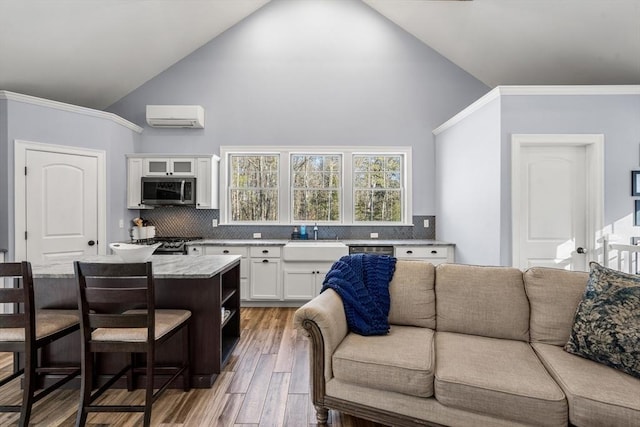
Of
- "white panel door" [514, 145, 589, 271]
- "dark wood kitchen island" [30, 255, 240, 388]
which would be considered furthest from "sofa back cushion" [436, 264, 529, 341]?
"dark wood kitchen island" [30, 255, 240, 388]

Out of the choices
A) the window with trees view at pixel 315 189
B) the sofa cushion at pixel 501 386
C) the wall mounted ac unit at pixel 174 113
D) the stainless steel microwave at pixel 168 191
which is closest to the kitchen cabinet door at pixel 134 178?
the stainless steel microwave at pixel 168 191

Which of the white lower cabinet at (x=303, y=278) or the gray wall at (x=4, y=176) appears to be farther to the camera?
the white lower cabinet at (x=303, y=278)

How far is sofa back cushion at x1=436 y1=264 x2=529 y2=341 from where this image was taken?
2209 millimetres

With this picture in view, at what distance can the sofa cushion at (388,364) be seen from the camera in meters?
1.75

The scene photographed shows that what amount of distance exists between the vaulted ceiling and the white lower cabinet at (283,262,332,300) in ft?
11.7

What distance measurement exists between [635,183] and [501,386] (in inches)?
124

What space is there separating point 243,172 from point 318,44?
2.28m

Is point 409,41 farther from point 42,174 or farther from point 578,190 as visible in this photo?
point 42,174

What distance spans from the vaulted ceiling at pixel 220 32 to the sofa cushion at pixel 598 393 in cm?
346

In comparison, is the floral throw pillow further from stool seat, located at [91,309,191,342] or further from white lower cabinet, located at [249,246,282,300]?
white lower cabinet, located at [249,246,282,300]

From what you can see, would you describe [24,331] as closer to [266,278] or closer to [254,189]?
[266,278]

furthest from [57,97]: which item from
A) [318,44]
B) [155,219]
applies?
[318,44]

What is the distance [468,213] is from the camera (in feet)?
13.2

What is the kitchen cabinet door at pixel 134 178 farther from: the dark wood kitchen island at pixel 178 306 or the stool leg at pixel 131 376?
the stool leg at pixel 131 376
